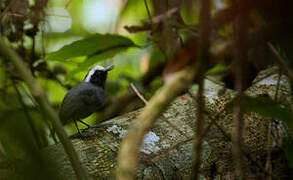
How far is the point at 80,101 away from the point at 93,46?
940 millimetres

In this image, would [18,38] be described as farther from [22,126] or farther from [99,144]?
[22,126]

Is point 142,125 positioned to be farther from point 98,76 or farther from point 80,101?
point 98,76

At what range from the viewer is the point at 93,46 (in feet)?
6.98

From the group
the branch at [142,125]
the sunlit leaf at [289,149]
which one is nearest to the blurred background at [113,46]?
the branch at [142,125]

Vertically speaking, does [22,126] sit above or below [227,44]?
below

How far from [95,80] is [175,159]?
1.76 meters

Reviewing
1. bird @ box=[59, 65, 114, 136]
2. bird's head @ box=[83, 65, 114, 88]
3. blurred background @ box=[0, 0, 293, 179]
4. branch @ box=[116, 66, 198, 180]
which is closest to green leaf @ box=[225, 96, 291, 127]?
blurred background @ box=[0, 0, 293, 179]

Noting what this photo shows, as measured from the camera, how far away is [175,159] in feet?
5.81

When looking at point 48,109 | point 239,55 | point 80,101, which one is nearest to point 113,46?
point 80,101

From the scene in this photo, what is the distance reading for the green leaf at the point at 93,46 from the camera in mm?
2076

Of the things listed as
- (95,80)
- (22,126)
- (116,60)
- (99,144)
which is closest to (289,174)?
(99,144)

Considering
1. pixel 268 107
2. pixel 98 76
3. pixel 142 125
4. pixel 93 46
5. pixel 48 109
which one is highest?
pixel 98 76

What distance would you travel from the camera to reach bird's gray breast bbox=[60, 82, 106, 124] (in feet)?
9.64

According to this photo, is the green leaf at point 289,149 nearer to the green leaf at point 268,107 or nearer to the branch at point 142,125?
the green leaf at point 268,107
